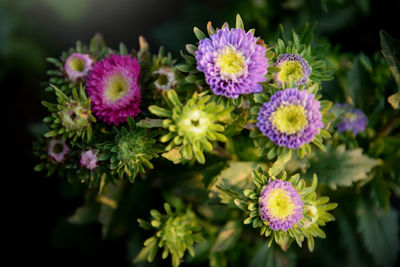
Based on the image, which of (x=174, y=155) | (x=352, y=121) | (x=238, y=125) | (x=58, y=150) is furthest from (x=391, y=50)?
(x=58, y=150)

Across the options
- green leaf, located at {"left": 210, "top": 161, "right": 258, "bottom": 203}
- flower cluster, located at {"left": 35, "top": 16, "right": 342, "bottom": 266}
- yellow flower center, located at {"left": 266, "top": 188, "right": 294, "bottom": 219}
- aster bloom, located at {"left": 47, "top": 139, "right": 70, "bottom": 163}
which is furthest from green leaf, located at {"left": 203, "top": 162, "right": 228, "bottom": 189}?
aster bloom, located at {"left": 47, "top": 139, "right": 70, "bottom": 163}

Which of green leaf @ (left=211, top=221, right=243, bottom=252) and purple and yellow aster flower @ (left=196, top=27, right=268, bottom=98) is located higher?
purple and yellow aster flower @ (left=196, top=27, right=268, bottom=98)

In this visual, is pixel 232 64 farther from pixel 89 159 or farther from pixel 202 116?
pixel 89 159

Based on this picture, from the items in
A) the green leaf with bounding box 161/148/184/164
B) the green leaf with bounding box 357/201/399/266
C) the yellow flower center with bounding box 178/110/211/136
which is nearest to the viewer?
the yellow flower center with bounding box 178/110/211/136

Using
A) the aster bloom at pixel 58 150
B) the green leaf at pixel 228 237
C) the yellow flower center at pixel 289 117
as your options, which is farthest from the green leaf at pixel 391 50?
the aster bloom at pixel 58 150

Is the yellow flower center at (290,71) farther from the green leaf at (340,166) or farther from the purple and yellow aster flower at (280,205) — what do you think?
the green leaf at (340,166)

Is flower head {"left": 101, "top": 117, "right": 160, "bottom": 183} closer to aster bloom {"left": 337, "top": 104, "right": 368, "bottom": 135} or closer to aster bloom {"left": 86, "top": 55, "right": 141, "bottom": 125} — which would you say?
aster bloom {"left": 86, "top": 55, "right": 141, "bottom": 125}
